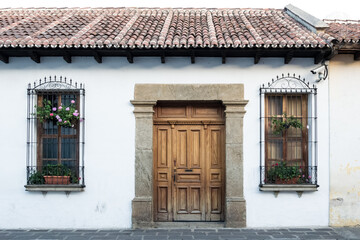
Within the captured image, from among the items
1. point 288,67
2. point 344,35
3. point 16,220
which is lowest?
point 16,220

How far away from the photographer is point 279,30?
6.95 metres

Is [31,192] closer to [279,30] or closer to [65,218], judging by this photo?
[65,218]

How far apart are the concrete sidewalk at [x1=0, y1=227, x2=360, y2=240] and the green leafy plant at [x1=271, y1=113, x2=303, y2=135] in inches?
76.8

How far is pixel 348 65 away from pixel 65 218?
6488 millimetres

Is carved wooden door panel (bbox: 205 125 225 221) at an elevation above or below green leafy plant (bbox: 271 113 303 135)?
below

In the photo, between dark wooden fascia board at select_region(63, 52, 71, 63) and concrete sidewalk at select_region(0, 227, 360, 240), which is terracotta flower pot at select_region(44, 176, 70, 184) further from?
dark wooden fascia board at select_region(63, 52, 71, 63)

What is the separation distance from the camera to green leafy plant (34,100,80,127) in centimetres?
625

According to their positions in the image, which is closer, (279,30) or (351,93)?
(351,93)

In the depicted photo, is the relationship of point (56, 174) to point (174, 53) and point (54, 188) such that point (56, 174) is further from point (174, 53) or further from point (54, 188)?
point (174, 53)

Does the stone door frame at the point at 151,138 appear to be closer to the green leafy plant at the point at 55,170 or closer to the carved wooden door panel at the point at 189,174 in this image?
the carved wooden door panel at the point at 189,174

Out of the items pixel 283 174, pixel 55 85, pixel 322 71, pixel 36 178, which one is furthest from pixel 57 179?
pixel 322 71

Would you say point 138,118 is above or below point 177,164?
above

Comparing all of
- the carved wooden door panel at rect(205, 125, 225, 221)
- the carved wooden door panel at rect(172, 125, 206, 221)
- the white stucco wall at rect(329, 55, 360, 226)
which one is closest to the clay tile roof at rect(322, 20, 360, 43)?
the white stucco wall at rect(329, 55, 360, 226)

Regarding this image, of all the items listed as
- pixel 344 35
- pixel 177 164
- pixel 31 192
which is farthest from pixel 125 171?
pixel 344 35
